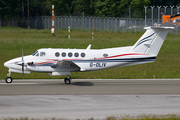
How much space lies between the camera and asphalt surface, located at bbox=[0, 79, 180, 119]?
40.3 feet

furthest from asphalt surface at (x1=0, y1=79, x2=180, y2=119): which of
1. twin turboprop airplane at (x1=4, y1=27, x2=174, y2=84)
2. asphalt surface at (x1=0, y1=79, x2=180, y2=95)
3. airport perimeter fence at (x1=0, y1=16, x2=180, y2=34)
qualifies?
airport perimeter fence at (x1=0, y1=16, x2=180, y2=34)

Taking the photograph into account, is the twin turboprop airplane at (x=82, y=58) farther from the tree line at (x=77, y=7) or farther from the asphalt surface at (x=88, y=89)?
the tree line at (x=77, y=7)

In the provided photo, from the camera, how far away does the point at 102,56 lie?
20.2 meters

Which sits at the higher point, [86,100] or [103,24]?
[103,24]

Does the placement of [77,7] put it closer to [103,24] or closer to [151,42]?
[103,24]

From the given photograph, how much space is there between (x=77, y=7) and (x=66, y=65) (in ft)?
189

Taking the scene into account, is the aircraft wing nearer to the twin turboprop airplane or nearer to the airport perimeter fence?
the twin turboprop airplane

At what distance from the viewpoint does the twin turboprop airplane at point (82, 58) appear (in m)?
19.5

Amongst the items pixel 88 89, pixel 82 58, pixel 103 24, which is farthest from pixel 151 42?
pixel 103 24

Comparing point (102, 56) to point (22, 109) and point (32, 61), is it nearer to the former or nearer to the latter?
point (32, 61)

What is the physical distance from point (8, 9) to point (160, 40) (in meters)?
55.4

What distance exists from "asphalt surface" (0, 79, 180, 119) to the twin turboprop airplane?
114 centimetres

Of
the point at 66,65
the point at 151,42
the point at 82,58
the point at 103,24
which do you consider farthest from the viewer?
the point at 103,24

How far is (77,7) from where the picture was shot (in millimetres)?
75500
